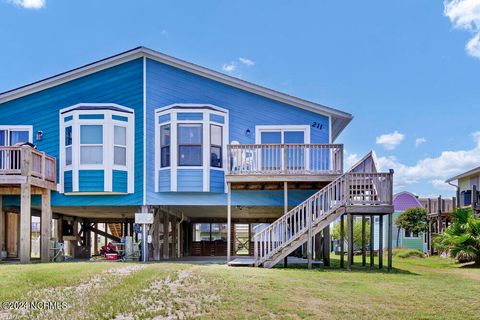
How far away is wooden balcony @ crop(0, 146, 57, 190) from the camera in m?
14.8

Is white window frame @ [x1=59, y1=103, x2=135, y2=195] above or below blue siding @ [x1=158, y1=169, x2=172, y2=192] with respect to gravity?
above

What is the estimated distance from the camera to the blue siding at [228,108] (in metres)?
16.7

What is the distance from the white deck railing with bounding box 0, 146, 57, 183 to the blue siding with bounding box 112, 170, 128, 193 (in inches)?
86.7

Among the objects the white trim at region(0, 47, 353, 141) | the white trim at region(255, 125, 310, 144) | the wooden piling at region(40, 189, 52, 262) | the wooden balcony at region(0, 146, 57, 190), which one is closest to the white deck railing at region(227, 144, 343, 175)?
the white trim at region(255, 125, 310, 144)

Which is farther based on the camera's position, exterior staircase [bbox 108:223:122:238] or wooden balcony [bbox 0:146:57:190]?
exterior staircase [bbox 108:223:122:238]

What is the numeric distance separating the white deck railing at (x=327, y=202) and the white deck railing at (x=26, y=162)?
744 centimetres

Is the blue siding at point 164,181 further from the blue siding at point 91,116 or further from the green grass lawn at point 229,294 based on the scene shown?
the green grass lawn at point 229,294

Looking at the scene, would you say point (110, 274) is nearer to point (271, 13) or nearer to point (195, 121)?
point (195, 121)

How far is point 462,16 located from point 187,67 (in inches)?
444

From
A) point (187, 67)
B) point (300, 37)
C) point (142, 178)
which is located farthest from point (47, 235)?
point (300, 37)

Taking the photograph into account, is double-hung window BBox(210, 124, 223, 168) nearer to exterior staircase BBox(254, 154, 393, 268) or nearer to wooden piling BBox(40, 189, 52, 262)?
exterior staircase BBox(254, 154, 393, 268)

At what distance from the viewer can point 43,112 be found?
17328 mm

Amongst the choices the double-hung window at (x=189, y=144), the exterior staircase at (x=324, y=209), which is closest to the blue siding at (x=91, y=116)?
the double-hung window at (x=189, y=144)

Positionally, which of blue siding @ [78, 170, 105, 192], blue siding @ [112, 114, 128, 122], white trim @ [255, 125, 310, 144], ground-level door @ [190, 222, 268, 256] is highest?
blue siding @ [112, 114, 128, 122]
